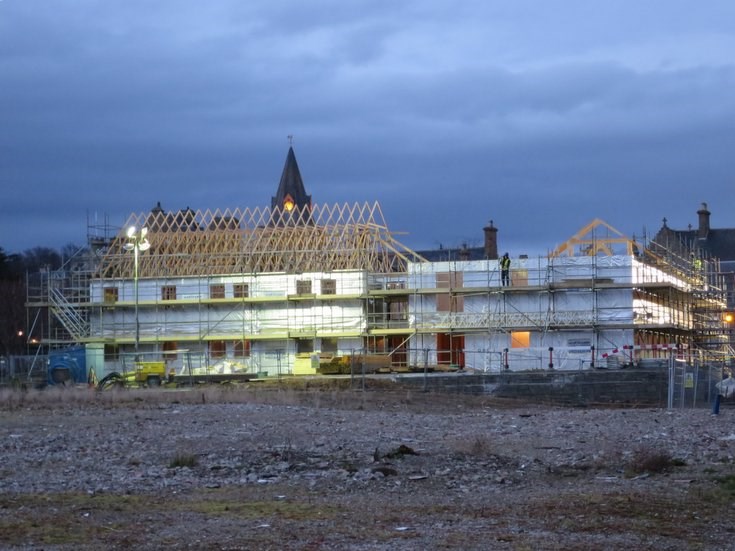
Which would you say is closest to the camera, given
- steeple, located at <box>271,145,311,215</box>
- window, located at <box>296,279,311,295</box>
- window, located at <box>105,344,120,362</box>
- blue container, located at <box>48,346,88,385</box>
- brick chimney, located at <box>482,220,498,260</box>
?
blue container, located at <box>48,346,88,385</box>

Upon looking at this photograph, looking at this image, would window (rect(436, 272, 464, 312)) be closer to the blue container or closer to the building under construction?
the building under construction

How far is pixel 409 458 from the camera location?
1822 cm

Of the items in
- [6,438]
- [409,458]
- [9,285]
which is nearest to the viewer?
[409,458]

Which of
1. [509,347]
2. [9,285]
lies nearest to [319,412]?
[509,347]

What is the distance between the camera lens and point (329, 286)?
60.4 meters

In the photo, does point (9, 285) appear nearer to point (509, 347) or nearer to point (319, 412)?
point (509, 347)

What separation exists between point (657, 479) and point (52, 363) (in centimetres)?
4135

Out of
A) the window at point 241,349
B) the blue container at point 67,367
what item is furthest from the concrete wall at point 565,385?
the blue container at point 67,367

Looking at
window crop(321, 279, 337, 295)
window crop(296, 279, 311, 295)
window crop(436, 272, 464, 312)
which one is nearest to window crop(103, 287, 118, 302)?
window crop(296, 279, 311, 295)

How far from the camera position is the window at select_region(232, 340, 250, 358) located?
61.0 m

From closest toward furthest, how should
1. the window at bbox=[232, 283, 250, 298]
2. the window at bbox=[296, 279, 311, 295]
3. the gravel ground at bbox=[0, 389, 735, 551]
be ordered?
1. the gravel ground at bbox=[0, 389, 735, 551]
2. the window at bbox=[296, 279, 311, 295]
3. the window at bbox=[232, 283, 250, 298]

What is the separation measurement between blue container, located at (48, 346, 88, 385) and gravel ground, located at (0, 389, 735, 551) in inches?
1036

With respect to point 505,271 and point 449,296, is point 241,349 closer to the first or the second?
point 449,296

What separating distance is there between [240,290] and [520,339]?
1496cm
